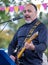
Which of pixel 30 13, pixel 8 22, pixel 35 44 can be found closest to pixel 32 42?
pixel 35 44

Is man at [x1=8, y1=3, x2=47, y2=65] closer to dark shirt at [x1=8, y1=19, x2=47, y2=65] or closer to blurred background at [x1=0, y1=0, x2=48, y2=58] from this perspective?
dark shirt at [x1=8, y1=19, x2=47, y2=65]

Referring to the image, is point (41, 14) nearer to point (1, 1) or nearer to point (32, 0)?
point (32, 0)

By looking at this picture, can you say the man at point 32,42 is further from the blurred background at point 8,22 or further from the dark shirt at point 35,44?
the blurred background at point 8,22

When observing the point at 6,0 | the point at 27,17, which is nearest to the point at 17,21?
the point at 6,0

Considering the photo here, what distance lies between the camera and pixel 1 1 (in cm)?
234

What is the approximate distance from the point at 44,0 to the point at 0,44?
664mm

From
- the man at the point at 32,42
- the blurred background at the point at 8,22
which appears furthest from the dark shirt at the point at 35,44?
the blurred background at the point at 8,22

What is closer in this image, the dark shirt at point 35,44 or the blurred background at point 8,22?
the dark shirt at point 35,44

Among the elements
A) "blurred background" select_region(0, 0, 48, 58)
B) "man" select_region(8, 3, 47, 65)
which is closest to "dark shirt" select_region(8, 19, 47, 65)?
"man" select_region(8, 3, 47, 65)

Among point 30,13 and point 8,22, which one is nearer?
point 30,13

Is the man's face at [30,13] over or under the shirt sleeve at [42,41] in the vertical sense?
over

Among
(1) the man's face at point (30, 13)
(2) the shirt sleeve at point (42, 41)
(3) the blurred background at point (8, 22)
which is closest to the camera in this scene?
(2) the shirt sleeve at point (42, 41)

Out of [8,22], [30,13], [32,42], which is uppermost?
[8,22]

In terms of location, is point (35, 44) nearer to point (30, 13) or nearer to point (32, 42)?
point (32, 42)
